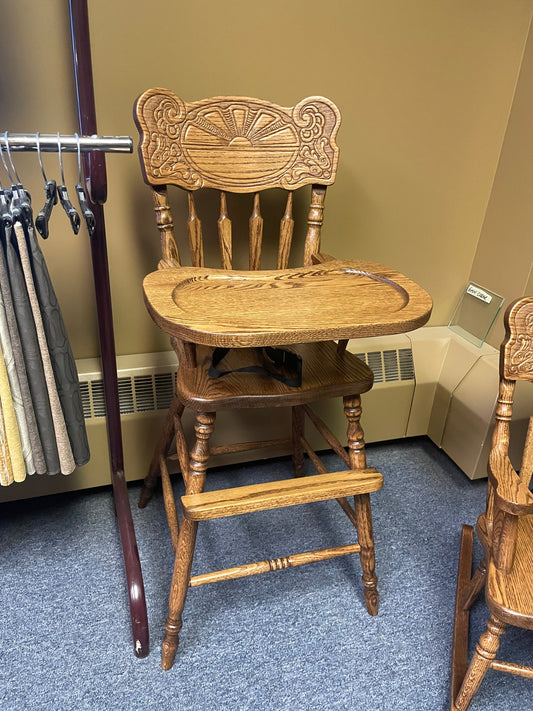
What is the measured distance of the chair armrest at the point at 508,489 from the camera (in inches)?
36.4

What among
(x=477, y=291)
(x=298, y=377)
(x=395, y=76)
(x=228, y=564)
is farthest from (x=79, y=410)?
(x=477, y=291)

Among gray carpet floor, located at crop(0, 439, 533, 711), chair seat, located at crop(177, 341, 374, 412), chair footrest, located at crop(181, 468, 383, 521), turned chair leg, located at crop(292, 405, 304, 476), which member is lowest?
gray carpet floor, located at crop(0, 439, 533, 711)

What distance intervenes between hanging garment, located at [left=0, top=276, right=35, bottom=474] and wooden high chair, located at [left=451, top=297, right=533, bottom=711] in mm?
947

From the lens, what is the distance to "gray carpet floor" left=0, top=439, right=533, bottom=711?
1.21m

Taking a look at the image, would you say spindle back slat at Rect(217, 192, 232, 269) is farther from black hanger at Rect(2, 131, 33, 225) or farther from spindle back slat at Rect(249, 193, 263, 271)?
black hanger at Rect(2, 131, 33, 225)

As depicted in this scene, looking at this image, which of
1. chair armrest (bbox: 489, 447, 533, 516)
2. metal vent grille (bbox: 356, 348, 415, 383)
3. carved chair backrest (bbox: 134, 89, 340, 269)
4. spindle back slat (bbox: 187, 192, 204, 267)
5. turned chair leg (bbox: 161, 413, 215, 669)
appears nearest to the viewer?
chair armrest (bbox: 489, 447, 533, 516)

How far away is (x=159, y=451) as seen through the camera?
157 cm

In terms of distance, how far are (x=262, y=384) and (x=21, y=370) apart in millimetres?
505

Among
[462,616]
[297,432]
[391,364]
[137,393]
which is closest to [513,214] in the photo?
[391,364]

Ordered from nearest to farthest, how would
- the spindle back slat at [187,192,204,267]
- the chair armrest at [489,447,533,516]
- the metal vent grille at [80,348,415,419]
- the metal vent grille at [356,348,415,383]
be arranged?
the chair armrest at [489,447,533,516] → the spindle back slat at [187,192,204,267] → the metal vent grille at [80,348,415,419] → the metal vent grille at [356,348,415,383]

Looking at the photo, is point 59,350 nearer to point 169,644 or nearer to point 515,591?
point 169,644

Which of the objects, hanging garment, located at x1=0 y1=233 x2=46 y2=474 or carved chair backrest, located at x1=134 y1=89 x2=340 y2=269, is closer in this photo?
hanging garment, located at x1=0 y1=233 x2=46 y2=474

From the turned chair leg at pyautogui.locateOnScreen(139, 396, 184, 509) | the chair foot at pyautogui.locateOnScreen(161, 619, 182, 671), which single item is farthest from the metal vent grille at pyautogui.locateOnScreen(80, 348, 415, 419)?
the chair foot at pyautogui.locateOnScreen(161, 619, 182, 671)

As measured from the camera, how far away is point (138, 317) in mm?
1734
